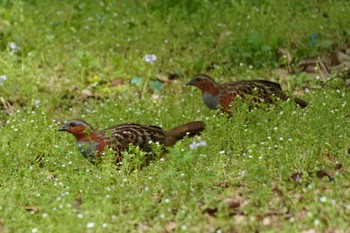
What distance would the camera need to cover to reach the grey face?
982cm

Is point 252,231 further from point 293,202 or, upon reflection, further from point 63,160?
point 63,160

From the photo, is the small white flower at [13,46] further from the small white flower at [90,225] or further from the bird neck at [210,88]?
the small white flower at [90,225]

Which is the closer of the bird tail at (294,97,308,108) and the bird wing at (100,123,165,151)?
the bird wing at (100,123,165,151)

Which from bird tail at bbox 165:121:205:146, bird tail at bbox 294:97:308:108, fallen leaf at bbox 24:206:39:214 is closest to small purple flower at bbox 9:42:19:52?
bird tail at bbox 165:121:205:146

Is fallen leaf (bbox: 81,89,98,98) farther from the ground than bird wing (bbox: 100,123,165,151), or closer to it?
closer to it

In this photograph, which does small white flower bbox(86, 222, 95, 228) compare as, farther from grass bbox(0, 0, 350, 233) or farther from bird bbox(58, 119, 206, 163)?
bird bbox(58, 119, 206, 163)

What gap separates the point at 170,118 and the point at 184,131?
1.26 meters

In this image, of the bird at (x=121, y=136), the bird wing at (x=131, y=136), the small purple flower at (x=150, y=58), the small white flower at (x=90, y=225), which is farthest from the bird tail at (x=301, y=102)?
the small white flower at (x=90, y=225)

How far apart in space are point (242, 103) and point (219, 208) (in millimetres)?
2802

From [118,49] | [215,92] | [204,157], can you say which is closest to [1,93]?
[118,49]

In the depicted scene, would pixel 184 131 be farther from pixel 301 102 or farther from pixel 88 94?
pixel 88 94

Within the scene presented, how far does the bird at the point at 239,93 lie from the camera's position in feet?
31.1

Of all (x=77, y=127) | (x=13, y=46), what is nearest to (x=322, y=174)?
(x=77, y=127)

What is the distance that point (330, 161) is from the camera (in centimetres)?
736
